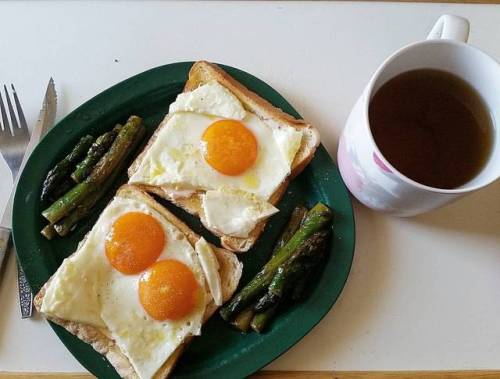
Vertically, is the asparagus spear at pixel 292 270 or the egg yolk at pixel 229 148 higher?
the egg yolk at pixel 229 148

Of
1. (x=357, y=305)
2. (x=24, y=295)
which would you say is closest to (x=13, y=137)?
(x=24, y=295)

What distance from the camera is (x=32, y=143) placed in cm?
249

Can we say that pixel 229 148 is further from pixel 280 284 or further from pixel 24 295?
pixel 24 295

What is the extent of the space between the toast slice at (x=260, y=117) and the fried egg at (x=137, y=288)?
163 mm

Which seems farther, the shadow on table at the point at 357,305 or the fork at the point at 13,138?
the fork at the point at 13,138

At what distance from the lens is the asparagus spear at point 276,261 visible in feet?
7.52

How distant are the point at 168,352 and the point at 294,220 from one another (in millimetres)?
792

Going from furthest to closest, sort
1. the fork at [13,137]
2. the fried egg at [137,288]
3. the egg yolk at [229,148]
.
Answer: the fork at [13,137] < the egg yolk at [229,148] < the fried egg at [137,288]

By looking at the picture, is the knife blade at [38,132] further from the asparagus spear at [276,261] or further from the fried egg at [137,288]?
the asparagus spear at [276,261]

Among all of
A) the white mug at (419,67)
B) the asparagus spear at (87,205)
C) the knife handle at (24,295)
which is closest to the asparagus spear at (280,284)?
the white mug at (419,67)

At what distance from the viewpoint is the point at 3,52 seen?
8.76ft

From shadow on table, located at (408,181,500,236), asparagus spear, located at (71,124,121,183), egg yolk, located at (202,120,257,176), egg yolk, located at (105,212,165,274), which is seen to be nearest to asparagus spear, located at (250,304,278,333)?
egg yolk, located at (105,212,165,274)

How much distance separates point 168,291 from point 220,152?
633 mm

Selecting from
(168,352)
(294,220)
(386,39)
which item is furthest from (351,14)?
(168,352)
